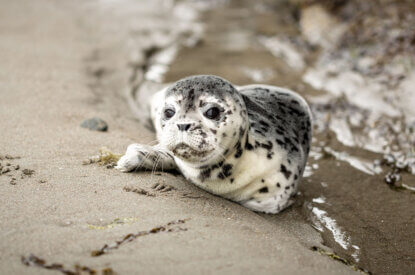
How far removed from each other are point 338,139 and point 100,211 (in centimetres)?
315

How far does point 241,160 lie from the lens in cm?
343

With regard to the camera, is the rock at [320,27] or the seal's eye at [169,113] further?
the rock at [320,27]

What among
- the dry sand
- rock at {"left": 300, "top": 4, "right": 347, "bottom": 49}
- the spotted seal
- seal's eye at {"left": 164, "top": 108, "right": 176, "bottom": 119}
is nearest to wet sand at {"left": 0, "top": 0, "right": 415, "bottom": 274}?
the dry sand

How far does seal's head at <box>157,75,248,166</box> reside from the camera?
3.06 m

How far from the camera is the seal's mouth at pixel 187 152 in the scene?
10.1 ft

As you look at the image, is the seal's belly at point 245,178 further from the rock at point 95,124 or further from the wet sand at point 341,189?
the rock at point 95,124

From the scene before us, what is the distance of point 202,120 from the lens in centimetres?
312

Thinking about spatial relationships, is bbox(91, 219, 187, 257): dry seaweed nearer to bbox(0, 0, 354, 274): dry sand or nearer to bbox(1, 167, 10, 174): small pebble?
bbox(0, 0, 354, 274): dry sand

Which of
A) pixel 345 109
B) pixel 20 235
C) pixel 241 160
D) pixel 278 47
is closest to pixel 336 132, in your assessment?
pixel 345 109

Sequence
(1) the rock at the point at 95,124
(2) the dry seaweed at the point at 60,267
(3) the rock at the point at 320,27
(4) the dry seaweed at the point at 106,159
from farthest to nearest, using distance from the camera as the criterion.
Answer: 1. (3) the rock at the point at 320,27
2. (1) the rock at the point at 95,124
3. (4) the dry seaweed at the point at 106,159
4. (2) the dry seaweed at the point at 60,267

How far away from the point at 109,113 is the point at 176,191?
6.54 ft

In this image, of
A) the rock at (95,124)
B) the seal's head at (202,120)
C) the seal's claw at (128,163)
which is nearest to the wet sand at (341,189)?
the seal's head at (202,120)

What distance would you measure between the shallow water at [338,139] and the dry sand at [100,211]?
396 mm

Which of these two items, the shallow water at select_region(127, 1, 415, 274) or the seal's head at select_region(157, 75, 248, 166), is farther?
the shallow water at select_region(127, 1, 415, 274)
